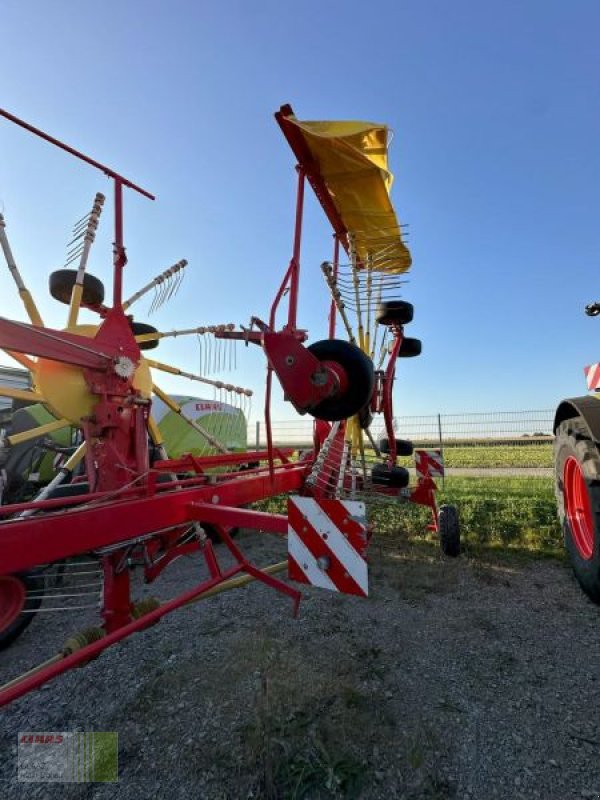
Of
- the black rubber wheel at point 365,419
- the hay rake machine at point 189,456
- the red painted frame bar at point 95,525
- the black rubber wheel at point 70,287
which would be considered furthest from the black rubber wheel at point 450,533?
the black rubber wheel at point 70,287

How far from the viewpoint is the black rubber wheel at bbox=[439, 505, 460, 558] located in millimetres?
4309

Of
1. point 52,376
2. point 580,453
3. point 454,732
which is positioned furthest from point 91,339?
point 580,453

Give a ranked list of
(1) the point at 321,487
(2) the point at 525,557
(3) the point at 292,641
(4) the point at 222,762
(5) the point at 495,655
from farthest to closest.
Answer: (2) the point at 525,557 → (1) the point at 321,487 → (3) the point at 292,641 → (5) the point at 495,655 → (4) the point at 222,762

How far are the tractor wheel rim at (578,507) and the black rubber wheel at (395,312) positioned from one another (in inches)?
74.0

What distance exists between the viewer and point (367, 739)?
192 centimetres

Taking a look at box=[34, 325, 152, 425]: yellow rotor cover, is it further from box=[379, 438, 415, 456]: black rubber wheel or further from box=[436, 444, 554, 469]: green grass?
box=[436, 444, 554, 469]: green grass

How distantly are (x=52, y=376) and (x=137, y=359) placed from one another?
0.60 m

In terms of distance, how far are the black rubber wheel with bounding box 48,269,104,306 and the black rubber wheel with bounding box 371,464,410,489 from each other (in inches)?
117

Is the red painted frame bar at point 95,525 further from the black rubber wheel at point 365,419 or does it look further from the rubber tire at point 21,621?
the black rubber wheel at point 365,419

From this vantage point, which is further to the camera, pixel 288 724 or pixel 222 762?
pixel 288 724

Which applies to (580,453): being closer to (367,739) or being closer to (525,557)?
(525,557)

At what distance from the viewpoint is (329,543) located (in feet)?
6.23

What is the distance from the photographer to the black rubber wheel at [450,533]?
170 inches

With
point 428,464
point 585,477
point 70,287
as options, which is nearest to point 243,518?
point 585,477
